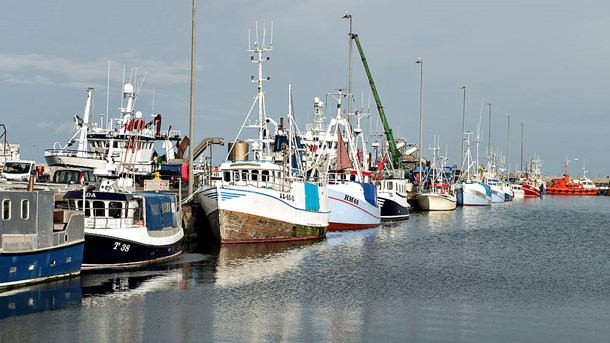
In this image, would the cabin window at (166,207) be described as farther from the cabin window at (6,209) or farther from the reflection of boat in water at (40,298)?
the cabin window at (6,209)

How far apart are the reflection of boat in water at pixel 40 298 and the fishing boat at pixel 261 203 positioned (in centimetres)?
1716

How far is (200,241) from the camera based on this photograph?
169 ft

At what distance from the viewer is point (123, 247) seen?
1442 inches

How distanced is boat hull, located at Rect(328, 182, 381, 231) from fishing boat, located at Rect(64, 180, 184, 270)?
27704 millimetres

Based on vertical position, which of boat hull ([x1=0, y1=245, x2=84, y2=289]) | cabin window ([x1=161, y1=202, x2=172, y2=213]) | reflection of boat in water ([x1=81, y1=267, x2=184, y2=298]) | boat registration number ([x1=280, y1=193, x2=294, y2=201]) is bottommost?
reflection of boat in water ([x1=81, y1=267, x2=184, y2=298])

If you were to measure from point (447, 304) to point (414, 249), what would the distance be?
74.1 ft

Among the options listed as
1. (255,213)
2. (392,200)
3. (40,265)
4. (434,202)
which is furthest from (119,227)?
(434,202)

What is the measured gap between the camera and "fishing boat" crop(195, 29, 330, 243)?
1911 inches

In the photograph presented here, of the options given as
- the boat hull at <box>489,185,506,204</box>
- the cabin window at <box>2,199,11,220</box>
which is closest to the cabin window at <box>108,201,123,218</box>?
the cabin window at <box>2,199,11,220</box>

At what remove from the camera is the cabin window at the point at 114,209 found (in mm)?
36812

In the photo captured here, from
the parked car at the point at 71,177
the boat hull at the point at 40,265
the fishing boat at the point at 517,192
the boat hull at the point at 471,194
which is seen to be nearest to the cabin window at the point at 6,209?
the boat hull at the point at 40,265

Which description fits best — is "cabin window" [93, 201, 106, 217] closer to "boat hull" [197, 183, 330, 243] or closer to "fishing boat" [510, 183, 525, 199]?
"boat hull" [197, 183, 330, 243]

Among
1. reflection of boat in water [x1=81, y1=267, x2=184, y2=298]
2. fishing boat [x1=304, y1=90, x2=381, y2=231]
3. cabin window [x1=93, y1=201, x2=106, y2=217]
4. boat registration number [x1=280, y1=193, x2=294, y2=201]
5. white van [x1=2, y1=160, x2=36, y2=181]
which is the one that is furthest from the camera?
fishing boat [x1=304, y1=90, x2=381, y2=231]

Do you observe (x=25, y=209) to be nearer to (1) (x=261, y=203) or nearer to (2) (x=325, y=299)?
(2) (x=325, y=299)
